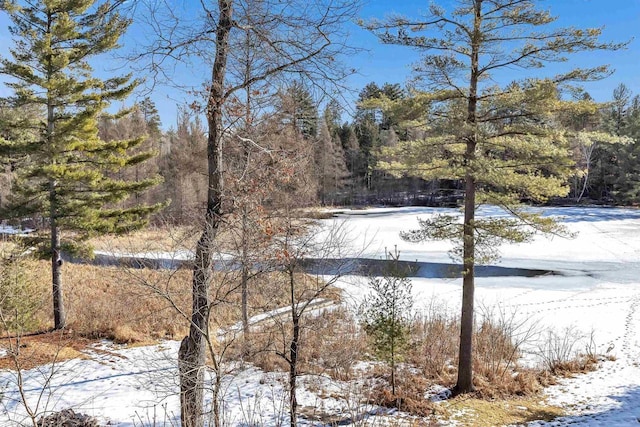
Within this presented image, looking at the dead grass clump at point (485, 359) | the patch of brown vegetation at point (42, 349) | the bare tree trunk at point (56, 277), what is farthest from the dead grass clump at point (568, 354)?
the bare tree trunk at point (56, 277)

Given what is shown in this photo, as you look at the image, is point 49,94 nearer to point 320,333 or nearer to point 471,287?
point 320,333

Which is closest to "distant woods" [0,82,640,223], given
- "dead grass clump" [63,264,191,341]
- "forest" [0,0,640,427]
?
"forest" [0,0,640,427]

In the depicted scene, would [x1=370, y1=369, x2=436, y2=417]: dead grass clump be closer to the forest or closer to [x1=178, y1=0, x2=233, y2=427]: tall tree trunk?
the forest

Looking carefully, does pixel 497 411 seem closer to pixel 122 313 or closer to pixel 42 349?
pixel 42 349

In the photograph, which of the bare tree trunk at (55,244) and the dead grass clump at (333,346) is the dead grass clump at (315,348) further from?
the bare tree trunk at (55,244)

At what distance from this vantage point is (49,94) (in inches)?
403

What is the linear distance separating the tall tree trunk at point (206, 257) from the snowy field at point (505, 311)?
0.31m

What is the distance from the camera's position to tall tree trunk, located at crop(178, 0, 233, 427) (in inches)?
190

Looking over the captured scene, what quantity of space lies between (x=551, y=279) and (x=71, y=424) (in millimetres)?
18012

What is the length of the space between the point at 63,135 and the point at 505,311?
13.5m

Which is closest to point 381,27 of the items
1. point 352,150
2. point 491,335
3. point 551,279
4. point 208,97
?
point 208,97

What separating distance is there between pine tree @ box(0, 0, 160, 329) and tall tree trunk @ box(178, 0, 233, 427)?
5.98 meters

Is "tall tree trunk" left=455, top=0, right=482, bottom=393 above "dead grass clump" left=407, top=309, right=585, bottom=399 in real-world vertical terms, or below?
above

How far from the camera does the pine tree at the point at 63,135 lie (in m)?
9.90
